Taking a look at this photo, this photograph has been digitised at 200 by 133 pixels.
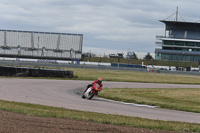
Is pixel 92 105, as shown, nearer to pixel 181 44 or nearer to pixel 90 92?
pixel 90 92

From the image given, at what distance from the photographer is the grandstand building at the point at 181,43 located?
96.9 meters

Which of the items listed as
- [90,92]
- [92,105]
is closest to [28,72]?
[90,92]

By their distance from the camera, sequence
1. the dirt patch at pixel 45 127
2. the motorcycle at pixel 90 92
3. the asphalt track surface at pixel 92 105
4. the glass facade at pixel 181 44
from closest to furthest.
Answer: the dirt patch at pixel 45 127, the asphalt track surface at pixel 92 105, the motorcycle at pixel 90 92, the glass facade at pixel 181 44

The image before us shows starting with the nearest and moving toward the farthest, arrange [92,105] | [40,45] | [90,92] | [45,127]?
[45,127] → [92,105] → [90,92] → [40,45]

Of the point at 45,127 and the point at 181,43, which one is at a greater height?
the point at 181,43

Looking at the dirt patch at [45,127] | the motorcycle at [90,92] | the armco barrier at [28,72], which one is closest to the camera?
the dirt patch at [45,127]

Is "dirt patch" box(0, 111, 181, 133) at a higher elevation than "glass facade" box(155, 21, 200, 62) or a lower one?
lower

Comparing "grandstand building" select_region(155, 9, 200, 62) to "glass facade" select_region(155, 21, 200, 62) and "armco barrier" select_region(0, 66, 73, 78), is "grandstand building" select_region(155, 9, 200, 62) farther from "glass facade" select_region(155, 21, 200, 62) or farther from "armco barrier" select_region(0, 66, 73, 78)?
"armco barrier" select_region(0, 66, 73, 78)

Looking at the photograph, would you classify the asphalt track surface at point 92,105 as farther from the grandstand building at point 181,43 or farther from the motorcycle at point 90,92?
the grandstand building at point 181,43

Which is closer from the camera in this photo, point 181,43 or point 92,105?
point 92,105

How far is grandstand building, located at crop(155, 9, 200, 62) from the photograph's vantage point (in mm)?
96938

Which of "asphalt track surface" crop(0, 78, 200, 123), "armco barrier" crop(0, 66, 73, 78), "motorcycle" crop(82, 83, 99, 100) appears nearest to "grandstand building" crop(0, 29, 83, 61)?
"armco barrier" crop(0, 66, 73, 78)

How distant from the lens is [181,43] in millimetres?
97438

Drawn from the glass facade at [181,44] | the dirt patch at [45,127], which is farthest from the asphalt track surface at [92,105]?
the glass facade at [181,44]
